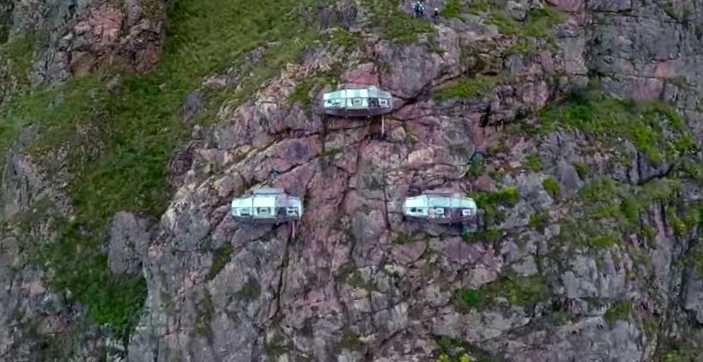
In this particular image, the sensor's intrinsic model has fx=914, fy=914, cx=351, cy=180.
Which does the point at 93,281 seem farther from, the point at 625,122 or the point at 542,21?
the point at 625,122

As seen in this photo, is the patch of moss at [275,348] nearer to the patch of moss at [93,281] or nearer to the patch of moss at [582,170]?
the patch of moss at [93,281]

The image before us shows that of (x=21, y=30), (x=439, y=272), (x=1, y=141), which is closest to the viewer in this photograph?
(x=439, y=272)

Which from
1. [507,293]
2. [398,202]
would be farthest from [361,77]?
[507,293]

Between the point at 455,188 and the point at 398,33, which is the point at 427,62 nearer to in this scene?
the point at 398,33

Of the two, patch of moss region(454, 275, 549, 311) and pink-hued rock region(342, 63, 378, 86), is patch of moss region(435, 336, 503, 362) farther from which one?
pink-hued rock region(342, 63, 378, 86)

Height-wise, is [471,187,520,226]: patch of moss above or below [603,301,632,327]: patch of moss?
above

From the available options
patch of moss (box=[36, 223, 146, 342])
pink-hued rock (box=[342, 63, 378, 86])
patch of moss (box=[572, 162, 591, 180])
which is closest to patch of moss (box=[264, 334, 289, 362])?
patch of moss (box=[36, 223, 146, 342])

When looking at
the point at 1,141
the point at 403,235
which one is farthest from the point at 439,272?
the point at 1,141
